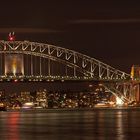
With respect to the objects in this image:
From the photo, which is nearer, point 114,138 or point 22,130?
point 114,138

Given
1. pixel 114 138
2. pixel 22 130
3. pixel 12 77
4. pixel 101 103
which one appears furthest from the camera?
pixel 101 103

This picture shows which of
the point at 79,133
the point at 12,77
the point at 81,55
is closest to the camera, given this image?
the point at 79,133

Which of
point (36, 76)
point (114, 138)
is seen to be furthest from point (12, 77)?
point (114, 138)

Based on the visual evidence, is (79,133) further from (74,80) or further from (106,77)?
(106,77)

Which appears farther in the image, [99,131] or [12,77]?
[12,77]

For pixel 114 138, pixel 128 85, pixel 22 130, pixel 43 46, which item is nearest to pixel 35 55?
pixel 43 46

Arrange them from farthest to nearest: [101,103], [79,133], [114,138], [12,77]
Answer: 1. [101,103]
2. [12,77]
3. [79,133]
4. [114,138]

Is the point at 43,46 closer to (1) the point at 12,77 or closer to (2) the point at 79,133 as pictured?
(1) the point at 12,77

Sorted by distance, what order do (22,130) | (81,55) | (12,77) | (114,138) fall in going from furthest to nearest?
(81,55) < (12,77) < (22,130) < (114,138)

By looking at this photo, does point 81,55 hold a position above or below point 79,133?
above
